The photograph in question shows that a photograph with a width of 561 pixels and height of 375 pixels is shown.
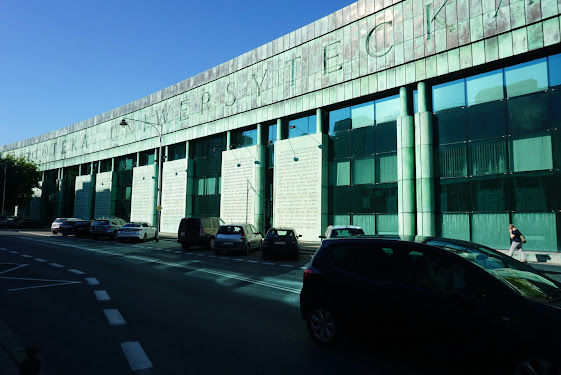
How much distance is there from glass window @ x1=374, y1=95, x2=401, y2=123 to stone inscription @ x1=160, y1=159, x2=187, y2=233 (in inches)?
819

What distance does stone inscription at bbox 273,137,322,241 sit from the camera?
25.1 meters

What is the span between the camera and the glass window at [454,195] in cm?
1930

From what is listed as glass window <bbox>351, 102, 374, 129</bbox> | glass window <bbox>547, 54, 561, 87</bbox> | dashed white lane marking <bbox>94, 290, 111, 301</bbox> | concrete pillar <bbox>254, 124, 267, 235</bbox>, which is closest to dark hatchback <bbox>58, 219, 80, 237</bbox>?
concrete pillar <bbox>254, 124, 267, 235</bbox>

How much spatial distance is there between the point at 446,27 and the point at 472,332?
2099cm

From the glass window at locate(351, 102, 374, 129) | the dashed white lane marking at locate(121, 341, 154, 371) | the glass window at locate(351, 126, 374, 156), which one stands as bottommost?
the dashed white lane marking at locate(121, 341, 154, 371)

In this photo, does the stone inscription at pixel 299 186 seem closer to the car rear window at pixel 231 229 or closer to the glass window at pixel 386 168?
the glass window at pixel 386 168

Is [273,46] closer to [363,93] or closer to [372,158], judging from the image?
[363,93]

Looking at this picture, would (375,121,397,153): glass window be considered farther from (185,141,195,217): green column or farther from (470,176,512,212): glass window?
(185,141,195,217): green column

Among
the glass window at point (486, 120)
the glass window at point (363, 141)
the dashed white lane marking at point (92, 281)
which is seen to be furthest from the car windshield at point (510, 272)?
the glass window at point (363, 141)

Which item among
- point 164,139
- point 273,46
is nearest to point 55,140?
point 164,139

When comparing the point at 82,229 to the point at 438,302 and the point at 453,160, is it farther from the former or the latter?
the point at 438,302

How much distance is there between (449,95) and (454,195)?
5.82 meters

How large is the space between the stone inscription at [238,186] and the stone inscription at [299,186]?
9.13 feet

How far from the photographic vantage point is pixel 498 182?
59.7 feet
